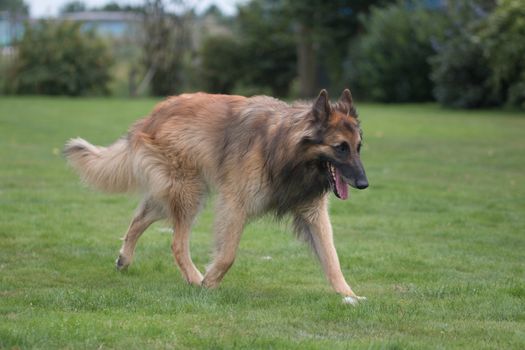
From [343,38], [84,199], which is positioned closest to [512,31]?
[343,38]

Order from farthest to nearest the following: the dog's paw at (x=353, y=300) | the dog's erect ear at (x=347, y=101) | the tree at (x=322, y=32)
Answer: the tree at (x=322, y=32) < the dog's erect ear at (x=347, y=101) < the dog's paw at (x=353, y=300)

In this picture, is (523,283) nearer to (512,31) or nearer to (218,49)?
(512,31)

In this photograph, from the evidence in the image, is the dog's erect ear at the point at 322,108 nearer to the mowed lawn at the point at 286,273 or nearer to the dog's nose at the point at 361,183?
the dog's nose at the point at 361,183

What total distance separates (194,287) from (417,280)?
2.08 m

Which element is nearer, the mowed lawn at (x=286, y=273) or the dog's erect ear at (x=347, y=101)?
the mowed lawn at (x=286, y=273)

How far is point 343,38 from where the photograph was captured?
122 ft

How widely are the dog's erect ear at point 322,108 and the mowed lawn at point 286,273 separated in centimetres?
125

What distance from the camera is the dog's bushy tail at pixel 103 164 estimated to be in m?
8.27

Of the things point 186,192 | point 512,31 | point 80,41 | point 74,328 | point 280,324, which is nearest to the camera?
point 74,328

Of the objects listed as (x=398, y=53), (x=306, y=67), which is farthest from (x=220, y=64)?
(x=398, y=53)

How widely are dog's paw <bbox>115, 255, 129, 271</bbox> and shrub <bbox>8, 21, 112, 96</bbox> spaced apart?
28.9 m

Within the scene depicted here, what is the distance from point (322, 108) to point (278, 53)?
33.6 metres

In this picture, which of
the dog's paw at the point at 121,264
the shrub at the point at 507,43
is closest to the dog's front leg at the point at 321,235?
the dog's paw at the point at 121,264

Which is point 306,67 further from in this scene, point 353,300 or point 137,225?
point 353,300
